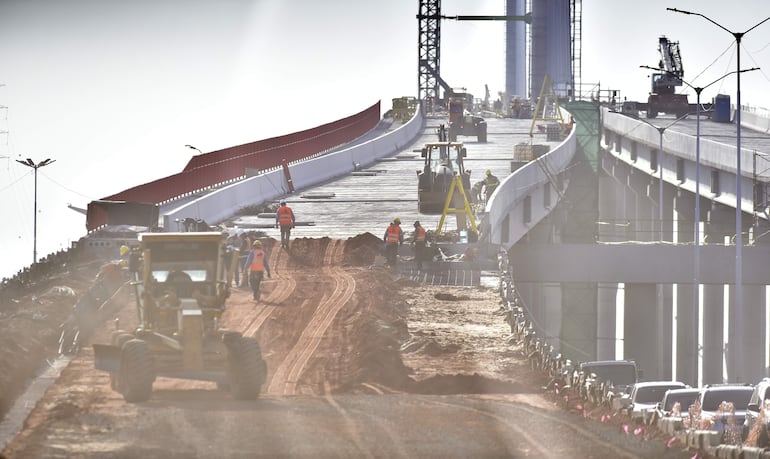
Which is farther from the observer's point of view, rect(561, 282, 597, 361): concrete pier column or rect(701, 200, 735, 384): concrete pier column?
rect(701, 200, 735, 384): concrete pier column

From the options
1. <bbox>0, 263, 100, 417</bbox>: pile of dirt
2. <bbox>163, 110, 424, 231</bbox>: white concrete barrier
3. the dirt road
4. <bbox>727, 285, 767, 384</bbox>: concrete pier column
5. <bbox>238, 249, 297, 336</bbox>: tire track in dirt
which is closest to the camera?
the dirt road

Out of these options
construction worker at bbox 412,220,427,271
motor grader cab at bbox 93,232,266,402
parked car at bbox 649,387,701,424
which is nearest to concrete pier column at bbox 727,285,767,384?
construction worker at bbox 412,220,427,271

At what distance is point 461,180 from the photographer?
53688mm

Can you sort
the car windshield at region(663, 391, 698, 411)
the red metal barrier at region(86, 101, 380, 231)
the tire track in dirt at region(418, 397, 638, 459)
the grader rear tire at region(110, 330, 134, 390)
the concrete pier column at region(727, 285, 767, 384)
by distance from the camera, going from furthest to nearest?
the concrete pier column at region(727, 285, 767, 384) < the red metal barrier at region(86, 101, 380, 231) < the car windshield at region(663, 391, 698, 411) < the grader rear tire at region(110, 330, 134, 390) < the tire track in dirt at region(418, 397, 638, 459)

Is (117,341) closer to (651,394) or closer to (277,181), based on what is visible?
(651,394)

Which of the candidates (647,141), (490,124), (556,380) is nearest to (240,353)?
(556,380)

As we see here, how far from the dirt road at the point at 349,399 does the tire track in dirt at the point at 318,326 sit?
0.06 metres

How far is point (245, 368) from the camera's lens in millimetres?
26516

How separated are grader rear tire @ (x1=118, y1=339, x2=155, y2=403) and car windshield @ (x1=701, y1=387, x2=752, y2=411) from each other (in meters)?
14.8

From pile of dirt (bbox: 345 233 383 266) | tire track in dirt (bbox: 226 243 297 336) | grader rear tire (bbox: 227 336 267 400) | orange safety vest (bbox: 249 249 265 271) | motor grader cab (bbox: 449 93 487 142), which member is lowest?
grader rear tire (bbox: 227 336 267 400)

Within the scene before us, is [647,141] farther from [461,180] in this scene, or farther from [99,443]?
[99,443]

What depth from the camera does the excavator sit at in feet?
474

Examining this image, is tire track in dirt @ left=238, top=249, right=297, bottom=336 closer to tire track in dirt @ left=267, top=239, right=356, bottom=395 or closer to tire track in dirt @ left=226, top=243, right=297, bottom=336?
tire track in dirt @ left=226, top=243, right=297, bottom=336

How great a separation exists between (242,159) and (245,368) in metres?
49.2
